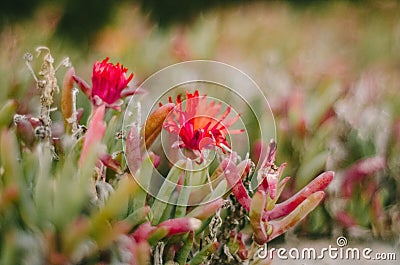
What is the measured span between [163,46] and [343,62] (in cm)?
54

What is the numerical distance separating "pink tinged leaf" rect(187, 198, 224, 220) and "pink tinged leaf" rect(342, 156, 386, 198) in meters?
0.49

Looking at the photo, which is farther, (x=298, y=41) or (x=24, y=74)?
(x=298, y=41)

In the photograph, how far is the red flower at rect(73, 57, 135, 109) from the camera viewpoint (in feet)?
6.19

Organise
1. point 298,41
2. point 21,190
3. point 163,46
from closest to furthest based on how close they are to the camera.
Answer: point 21,190 → point 163,46 → point 298,41

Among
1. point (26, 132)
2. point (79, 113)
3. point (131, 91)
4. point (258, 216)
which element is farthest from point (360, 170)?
point (26, 132)

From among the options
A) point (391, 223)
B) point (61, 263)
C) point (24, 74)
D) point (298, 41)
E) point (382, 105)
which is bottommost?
point (61, 263)

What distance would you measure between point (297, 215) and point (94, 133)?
52cm

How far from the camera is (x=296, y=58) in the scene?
2.25 m

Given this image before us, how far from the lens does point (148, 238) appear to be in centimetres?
175

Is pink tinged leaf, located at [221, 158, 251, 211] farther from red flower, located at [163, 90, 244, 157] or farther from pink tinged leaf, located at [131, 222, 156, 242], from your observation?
pink tinged leaf, located at [131, 222, 156, 242]

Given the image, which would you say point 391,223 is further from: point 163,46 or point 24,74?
point 24,74

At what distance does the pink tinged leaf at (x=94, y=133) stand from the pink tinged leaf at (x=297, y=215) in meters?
0.46

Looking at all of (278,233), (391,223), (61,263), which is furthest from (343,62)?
(61,263)

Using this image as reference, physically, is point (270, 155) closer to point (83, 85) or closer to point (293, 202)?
point (293, 202)
